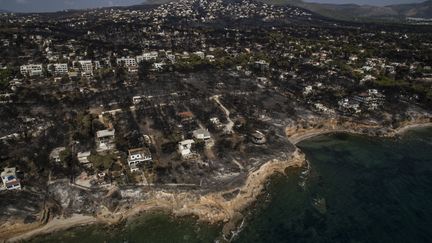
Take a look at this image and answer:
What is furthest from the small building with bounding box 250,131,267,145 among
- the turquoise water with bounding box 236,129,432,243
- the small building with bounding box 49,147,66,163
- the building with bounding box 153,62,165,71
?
the building with bounding box 153,62,165,71

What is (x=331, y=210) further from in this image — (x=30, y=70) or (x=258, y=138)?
(x=30, y=70)

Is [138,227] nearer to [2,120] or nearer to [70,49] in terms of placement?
[2,120]

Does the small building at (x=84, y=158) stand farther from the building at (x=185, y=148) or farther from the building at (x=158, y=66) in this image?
the building at (x=158, y=66)

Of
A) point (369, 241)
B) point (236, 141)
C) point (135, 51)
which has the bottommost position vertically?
point (369, 241)

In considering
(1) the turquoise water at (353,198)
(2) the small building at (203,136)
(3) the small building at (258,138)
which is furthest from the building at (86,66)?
(1) the turquoise water at (353,198)

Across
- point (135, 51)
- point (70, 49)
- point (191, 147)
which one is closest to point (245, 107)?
point (191, 147)

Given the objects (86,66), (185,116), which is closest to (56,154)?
(185,116)
